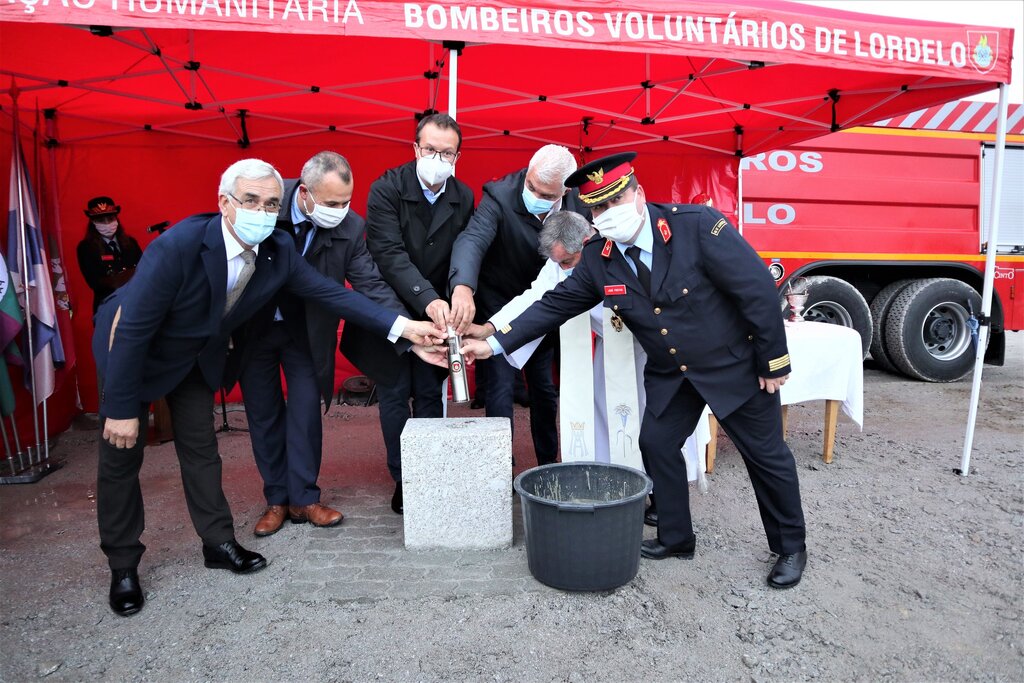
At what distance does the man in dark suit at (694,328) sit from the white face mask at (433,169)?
795 mm

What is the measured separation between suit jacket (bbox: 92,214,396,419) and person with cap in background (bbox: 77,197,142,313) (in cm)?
301

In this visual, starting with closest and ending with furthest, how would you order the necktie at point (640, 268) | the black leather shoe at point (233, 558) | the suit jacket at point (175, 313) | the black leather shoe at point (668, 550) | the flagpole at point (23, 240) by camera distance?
the suit jacket at point (175, 313) → the necktie at point (640, 268) → the black leather shoe at point (233, 558) → the black leather shoe at point (668, 550) → the flagpole at point (23, 240)

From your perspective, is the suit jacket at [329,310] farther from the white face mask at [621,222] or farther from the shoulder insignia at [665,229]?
the shoulder insignia at [665,229]

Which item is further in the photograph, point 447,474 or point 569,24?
point 569,24

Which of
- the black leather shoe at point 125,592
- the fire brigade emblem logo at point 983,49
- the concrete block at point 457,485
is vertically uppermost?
the fire brigade emblem logo at point 983,49

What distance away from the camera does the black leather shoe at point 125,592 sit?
2698 mm

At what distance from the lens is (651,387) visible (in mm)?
3006

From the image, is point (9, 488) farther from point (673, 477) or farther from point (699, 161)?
point (699, 161)

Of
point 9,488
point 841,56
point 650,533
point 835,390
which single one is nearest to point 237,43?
point 9,488

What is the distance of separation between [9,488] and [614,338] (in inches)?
150

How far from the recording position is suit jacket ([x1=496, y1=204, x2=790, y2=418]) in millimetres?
2648

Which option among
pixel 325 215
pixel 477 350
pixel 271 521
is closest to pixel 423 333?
pixel 477 350

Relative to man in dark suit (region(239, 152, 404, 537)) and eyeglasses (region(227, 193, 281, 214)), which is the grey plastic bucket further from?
A: eyeglasses (region(227, 193, 281, 214))

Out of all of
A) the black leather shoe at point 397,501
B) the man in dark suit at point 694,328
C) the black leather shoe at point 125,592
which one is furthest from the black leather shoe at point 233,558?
the man in dark suit at point 694,328
